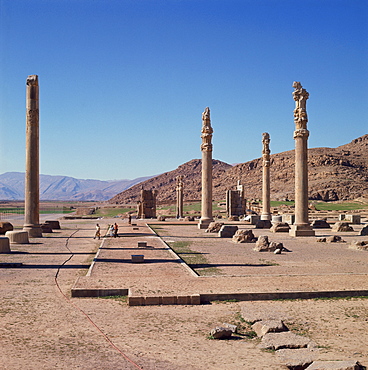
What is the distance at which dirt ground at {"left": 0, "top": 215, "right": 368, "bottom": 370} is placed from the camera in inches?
258

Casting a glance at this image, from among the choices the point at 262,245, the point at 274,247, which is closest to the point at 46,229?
the point at 262,245

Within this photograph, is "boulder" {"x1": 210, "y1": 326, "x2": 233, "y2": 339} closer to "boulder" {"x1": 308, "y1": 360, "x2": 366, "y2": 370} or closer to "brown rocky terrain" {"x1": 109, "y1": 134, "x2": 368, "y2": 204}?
"boulder" {"x1": 308, "y1": 360, "x2": 366, "y2": 370}

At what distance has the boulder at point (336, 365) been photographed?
224 inches

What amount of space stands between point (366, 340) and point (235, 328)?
1.91 m

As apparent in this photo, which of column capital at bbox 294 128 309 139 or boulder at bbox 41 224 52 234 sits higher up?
column capital at bbox 294 128 309 139

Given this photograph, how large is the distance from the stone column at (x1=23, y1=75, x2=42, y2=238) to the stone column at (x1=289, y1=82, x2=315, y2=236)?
42.2 ft

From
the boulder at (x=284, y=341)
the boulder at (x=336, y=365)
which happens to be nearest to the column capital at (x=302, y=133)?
the boulder at (x=284, y=341)

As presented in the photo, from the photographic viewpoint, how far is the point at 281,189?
393ft

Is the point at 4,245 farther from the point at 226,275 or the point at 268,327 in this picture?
the point at 268,327

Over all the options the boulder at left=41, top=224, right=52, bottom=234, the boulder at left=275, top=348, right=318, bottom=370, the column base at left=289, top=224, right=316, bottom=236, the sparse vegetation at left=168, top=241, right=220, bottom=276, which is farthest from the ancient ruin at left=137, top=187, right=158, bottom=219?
the boulder at left=275, top=348, right=318, bottom=370

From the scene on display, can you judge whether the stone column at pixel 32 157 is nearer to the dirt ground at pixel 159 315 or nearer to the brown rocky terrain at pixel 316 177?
the dirt ground at pixel 159 315

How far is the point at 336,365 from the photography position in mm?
5777

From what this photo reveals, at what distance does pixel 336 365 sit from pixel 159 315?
148 inches

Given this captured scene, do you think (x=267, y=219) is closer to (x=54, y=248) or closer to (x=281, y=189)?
(x=54, y=248)
